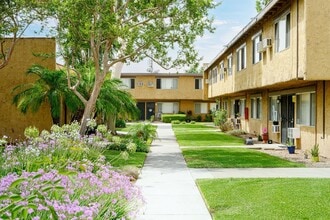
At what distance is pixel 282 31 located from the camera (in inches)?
734

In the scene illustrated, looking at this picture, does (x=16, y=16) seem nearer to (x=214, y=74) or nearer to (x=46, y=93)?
(x=46, y=93)

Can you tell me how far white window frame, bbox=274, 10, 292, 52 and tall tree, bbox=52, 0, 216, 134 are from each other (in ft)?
8.79

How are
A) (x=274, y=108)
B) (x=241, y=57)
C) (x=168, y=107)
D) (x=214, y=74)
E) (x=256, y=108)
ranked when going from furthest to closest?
(x=168, y=107) < (x=214, y=74) < (x=256, y=108) < (x=241, y=57) < (x=274, y=108)

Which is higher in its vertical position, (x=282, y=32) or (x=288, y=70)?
(x=282, y=32)

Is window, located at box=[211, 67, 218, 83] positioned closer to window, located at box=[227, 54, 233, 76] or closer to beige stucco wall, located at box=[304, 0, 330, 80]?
window, located at box=[227, 54, 233, 76]

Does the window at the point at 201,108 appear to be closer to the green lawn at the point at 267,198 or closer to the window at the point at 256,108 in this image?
the window at the point at 256,108

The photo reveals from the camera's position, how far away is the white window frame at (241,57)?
27266 mm

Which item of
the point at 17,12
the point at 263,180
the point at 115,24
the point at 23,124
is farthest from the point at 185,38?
the point at 263,180

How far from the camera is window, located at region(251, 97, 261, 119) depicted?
28.7m

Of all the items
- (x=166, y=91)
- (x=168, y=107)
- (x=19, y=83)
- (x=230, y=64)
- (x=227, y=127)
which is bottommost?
(x=227, y=127)

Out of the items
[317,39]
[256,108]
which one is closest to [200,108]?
[256,108]

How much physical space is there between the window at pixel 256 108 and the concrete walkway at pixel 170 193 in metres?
14.0

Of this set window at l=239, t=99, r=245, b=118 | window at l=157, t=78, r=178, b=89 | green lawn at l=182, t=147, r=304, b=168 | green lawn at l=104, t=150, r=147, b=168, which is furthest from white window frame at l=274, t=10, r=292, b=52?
window at l=157, t=78, r=178, b=89

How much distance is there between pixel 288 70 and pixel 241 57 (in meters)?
11.5
